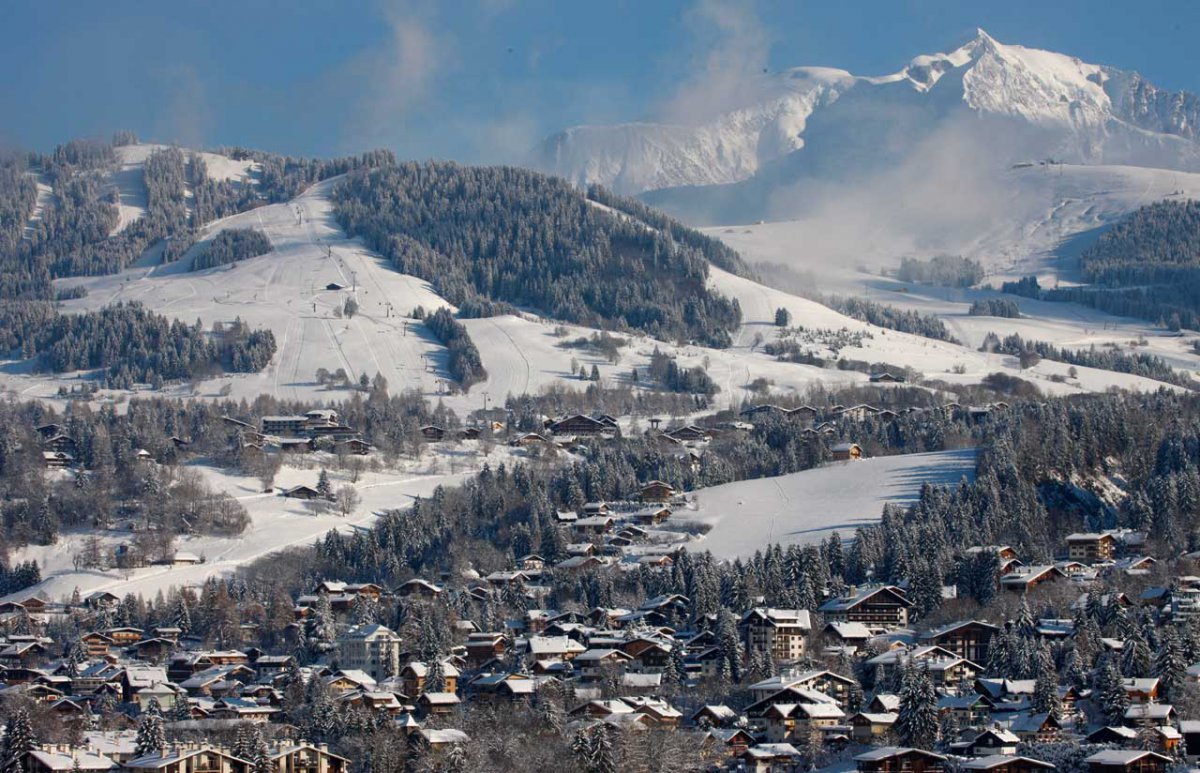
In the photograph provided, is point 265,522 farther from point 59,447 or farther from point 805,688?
point 805,688

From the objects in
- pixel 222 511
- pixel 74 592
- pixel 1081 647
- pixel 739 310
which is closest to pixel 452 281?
pixel 739 310

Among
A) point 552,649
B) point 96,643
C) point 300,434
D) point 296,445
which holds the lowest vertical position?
point 96,643

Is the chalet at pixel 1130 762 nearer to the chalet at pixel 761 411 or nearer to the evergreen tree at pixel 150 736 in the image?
the evergreen tree at pixel 150 736

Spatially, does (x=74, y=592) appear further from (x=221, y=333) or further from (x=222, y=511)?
(x=221, y=333)

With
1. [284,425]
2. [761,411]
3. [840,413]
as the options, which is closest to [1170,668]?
[840,413]

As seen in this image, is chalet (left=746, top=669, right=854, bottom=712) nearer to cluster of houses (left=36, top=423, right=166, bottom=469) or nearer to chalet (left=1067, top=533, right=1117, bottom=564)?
chalet (left=1067, top=533, right=1117, bottom=564)

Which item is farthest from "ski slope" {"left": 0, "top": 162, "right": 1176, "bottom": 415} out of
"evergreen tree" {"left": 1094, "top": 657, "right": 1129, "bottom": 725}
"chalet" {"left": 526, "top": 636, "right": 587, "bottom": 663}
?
"evergreen tree" {"left": 1094, "top": 657, "right": 1129, "bottom": 725}

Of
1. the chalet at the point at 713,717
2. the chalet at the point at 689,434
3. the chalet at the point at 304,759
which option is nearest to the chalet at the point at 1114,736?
the chalet at the point at 713,717
